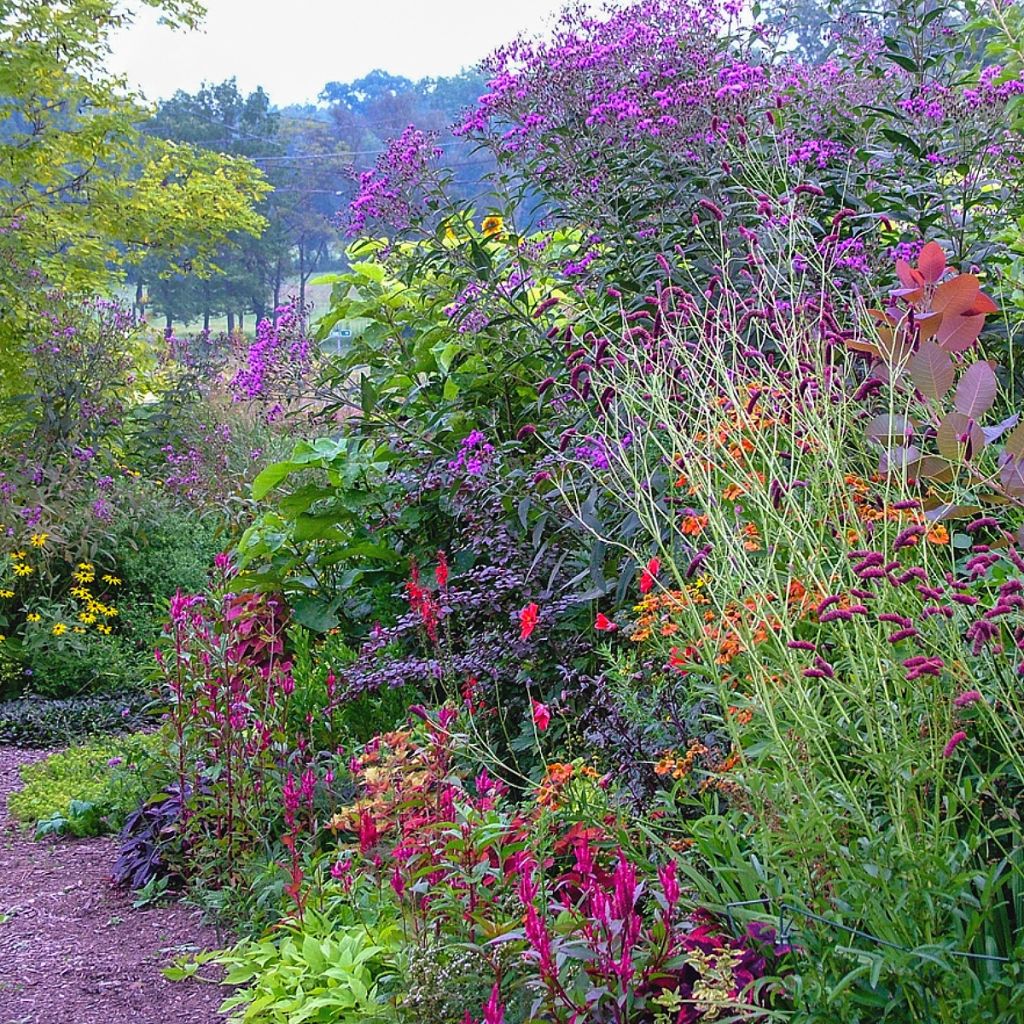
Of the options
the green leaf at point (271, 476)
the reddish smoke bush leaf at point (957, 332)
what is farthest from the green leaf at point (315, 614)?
the reddish smoke bush leaf at point (957, 332)

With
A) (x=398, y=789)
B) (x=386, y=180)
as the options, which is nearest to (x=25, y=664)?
(x=386, y=180)

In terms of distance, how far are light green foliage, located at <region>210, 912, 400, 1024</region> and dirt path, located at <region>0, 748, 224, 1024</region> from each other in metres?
0.13

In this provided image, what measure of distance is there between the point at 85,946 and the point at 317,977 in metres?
0.92

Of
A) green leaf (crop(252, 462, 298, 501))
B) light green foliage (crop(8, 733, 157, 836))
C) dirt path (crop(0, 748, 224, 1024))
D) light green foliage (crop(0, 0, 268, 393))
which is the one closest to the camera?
dirt path (crop(0, 748, 224, 1024))

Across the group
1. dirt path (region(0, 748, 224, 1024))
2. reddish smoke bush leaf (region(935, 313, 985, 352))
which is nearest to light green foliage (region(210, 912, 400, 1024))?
dirt path (region(0, 748, 224, 1024))

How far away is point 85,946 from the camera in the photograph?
115 inches

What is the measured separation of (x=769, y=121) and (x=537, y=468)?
1.42 metres

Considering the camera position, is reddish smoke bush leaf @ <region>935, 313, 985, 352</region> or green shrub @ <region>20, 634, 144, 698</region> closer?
reddish smoke bush leaf @ <region>935, 313, 985, 352</region>

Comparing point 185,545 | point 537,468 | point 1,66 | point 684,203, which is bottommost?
point 185,545

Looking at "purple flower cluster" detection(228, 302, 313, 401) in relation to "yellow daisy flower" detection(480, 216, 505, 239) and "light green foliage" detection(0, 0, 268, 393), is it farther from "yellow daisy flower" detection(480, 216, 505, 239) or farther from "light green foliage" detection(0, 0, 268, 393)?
"light green foliage" detection(0, 0, 268, 393)

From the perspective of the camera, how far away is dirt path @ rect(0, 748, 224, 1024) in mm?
2578

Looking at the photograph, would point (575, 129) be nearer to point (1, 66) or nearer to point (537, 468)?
point (537, 468)

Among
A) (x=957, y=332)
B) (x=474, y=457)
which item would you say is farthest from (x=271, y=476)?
(x=957, y=332)

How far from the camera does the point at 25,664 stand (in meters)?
5.75
